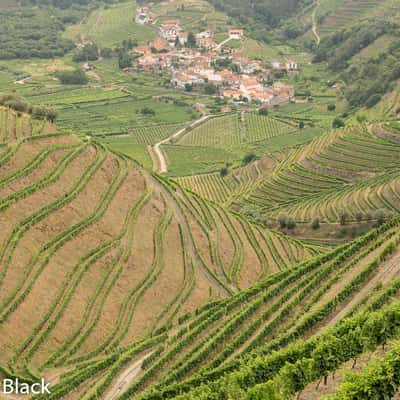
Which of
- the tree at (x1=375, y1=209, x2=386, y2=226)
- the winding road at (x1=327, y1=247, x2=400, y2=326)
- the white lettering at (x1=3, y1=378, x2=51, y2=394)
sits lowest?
the tree at (x1=375, y1=209, x2=386, y2=226)

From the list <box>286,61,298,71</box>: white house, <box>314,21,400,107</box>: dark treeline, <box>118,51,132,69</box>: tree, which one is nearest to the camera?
<box>314,21,400,107</box>: dark treeline

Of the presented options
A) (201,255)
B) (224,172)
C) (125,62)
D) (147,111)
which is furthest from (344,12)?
(201,255)

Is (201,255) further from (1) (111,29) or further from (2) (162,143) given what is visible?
(1) (111,29)

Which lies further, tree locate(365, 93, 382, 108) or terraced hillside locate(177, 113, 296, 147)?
tree locate(365, 93, 382, 108)

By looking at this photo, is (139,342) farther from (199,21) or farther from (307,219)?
(199,21)

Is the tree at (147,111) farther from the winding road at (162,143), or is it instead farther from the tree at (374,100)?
the tree at (374,100)

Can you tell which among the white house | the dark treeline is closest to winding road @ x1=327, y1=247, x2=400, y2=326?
the dark treeline

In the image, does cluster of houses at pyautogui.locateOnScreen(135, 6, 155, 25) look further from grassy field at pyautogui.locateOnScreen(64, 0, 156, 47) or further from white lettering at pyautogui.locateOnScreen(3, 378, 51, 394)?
white lettering at pyautogui.locateOnScreen(3, 378, 51, 394)
